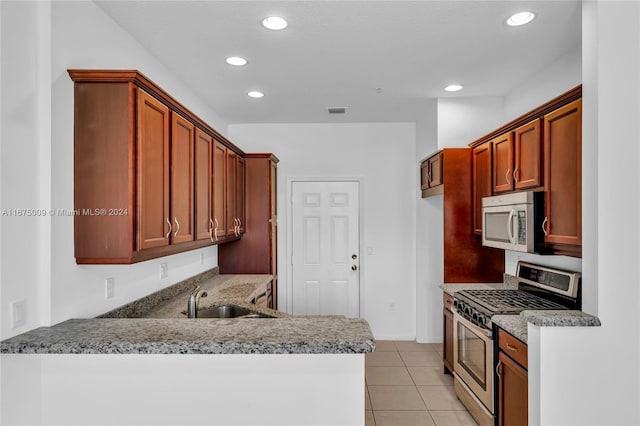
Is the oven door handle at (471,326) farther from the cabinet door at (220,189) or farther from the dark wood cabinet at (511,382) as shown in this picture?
the cabinet door at (220,189)

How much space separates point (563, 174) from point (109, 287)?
281cm

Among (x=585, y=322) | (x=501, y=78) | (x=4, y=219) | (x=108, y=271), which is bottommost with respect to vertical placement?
(x=585, y=322)

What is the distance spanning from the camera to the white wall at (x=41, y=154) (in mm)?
1646

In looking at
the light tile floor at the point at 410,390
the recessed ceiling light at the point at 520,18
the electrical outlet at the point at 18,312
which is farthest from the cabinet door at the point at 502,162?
the electrical outlet at the point at 18,312

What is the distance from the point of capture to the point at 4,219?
5.31 ft

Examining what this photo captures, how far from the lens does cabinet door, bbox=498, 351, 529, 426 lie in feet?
7.13

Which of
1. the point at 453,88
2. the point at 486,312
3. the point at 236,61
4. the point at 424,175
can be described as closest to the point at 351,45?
the point at 236,61

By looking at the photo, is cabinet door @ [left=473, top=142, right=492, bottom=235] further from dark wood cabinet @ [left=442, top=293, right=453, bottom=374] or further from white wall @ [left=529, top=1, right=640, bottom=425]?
white wall @ [left=529, top=1, right=640, bottom=425]

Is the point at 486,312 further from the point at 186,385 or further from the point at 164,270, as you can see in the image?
the point at 164,270

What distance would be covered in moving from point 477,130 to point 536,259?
4.64 feet

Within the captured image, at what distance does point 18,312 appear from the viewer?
1.67 meters

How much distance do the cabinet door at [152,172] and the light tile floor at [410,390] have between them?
2.11 metres

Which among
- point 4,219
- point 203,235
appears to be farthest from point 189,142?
point 4,219

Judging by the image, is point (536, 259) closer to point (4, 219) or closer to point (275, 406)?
point (275, 406)
